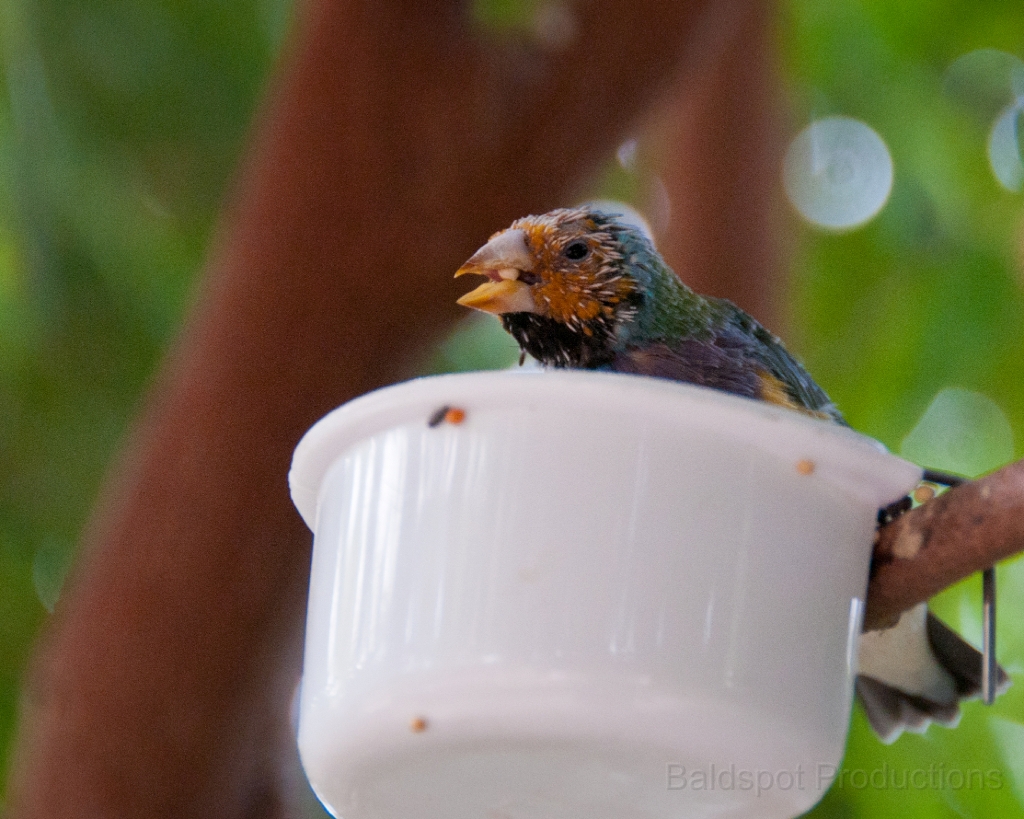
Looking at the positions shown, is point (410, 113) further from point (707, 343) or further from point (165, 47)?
point (165, 47)

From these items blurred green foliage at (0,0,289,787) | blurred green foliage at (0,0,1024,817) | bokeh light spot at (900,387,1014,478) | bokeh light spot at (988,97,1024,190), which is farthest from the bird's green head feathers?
bokeh light spot at (988,97,1024,190)

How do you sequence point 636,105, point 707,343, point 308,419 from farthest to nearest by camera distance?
point 636,105
point 308,419
point 707,343

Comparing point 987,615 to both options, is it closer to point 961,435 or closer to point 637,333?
point 637,333

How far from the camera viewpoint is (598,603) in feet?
4.13

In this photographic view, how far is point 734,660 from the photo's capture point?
1.27m

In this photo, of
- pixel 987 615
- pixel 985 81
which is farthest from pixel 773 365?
pixel 985 81

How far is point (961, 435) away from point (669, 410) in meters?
2.58

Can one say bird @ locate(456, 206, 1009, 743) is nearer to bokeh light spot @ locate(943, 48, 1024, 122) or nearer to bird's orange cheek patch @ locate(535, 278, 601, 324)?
bird's orange cheek patch @ locate(535, 278, 601, 324)

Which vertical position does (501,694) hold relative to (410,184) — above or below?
below

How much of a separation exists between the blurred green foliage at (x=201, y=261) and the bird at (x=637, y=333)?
875mm

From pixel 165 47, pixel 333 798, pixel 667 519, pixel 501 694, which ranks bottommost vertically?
pixel 333 798

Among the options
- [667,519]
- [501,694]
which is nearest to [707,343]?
[667,519]

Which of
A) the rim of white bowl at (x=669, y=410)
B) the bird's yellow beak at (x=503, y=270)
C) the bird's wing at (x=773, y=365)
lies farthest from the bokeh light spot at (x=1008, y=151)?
the rim of white bowl at (x=669, y=410)

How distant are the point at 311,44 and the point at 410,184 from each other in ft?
1.29
